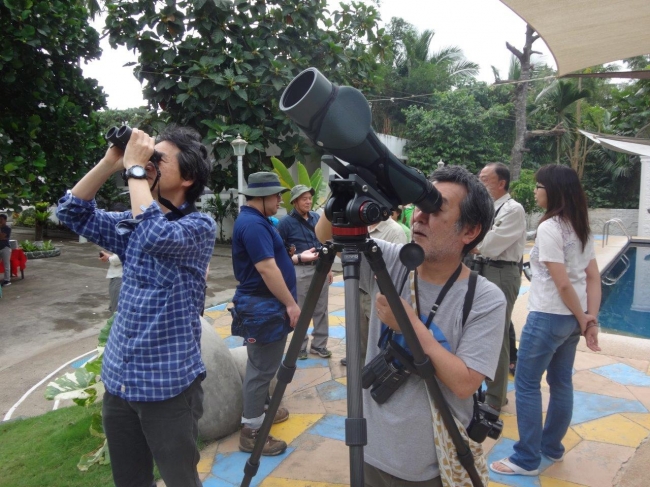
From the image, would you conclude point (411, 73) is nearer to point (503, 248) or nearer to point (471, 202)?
point (503, 248)

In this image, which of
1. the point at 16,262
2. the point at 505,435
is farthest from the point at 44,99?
the point at 505,435

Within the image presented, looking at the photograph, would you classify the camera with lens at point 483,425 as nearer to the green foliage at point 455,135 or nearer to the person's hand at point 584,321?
the person's hand at point 584,321

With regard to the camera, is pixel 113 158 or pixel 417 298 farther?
pixel 113 158

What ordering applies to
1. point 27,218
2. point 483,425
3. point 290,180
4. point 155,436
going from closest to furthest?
1. point 483,425
2. point 155,436
3. point 290,180
4. point 27,218

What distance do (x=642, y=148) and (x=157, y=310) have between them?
771 cm

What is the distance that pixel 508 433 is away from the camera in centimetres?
354

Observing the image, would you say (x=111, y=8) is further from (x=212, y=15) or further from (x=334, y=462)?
(x=334, y=462)

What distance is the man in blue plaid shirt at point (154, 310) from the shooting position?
69.7 inches

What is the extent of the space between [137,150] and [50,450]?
8.77 feet

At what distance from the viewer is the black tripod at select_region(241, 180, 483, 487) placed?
1324mm

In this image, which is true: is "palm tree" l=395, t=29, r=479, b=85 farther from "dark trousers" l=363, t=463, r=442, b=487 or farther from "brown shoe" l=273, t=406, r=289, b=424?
"dark trousers" l=363, t=463, r=442, b=487

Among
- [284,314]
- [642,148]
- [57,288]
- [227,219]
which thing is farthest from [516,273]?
[227,219]

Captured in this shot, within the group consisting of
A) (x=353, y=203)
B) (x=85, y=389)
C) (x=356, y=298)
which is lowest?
(x=85, y=389)

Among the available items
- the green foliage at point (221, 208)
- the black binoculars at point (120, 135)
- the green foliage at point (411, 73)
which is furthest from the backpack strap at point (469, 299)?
the green foliage at point (411, 73)
